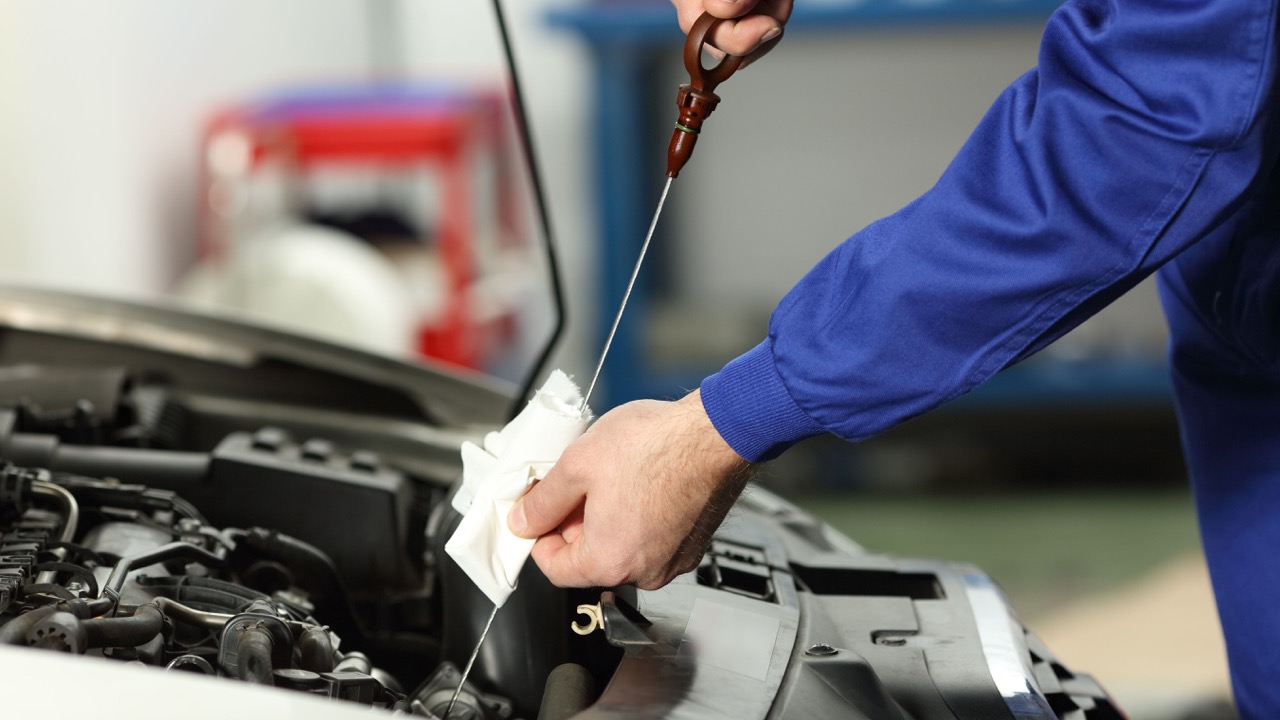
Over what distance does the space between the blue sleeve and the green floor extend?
1922 millimetres

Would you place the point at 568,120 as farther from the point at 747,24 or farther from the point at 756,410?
the point at 756,410

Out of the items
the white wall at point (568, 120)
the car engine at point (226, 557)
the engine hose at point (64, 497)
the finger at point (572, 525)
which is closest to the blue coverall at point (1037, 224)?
the finger at point (572, 525)

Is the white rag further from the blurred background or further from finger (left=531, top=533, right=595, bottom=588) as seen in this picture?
the blurred background

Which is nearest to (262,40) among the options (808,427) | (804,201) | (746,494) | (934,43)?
(804,201)

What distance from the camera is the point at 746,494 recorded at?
1.09 m

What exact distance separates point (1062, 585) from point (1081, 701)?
6.43 ft

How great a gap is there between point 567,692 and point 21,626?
29 centimetres

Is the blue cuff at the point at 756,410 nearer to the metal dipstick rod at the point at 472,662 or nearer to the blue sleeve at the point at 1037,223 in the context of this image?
the blue sleeve at the point at 1037,223

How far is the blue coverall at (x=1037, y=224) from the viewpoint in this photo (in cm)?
63

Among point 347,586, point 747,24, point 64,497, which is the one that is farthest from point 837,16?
point 64,497

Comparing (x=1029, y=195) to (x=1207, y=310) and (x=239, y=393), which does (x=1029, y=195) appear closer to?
(x=1207, y=310)

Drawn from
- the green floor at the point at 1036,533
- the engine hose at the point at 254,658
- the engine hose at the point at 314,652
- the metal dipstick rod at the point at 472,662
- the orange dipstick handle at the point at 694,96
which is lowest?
the green floor at the point at 1036,533

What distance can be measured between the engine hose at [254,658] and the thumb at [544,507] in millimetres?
156

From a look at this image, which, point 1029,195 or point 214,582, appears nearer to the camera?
point 1029,195
